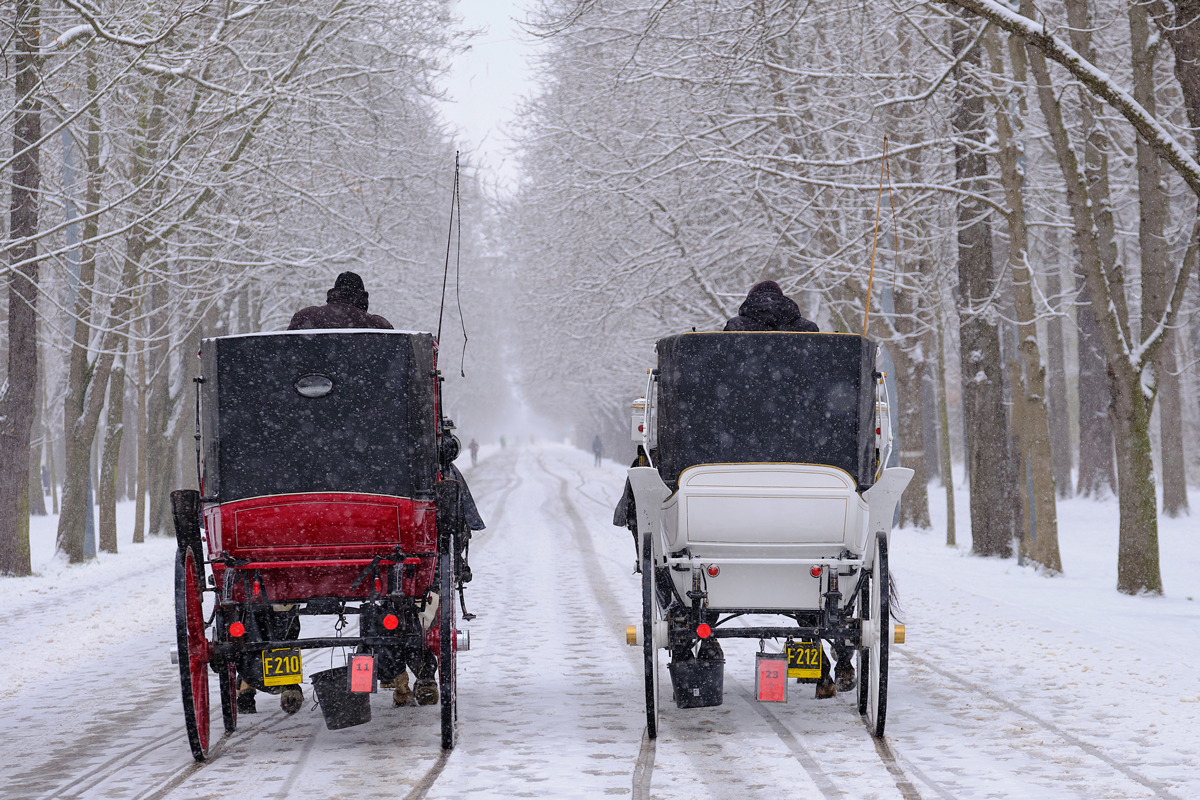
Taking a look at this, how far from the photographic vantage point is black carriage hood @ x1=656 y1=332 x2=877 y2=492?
6.83m

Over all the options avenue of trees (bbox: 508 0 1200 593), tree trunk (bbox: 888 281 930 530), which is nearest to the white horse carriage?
avenue of trees (bbox: 508 0 1200 593)

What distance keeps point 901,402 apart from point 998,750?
16.9 meters

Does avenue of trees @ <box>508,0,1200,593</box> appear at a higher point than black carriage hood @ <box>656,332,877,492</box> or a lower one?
higher

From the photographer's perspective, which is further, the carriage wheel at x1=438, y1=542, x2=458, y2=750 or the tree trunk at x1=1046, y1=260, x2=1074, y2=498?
the tree trunk at x1=1046, y1=260, x2=1074, y2=498

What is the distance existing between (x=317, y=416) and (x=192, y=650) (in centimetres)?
134

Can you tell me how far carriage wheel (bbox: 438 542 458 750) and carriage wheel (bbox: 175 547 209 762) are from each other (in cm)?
121

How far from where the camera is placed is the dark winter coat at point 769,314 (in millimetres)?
7445

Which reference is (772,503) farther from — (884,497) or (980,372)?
(980,372)

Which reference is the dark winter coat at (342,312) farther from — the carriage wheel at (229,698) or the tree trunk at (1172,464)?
the tree trunk at (1172,464)

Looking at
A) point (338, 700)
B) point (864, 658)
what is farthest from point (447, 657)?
point (864, 658)

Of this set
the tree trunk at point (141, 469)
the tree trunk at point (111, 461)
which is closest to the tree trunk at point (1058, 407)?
the tree trunk at point (141, 469)

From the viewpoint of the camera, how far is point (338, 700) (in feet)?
22.4

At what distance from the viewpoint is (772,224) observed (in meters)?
22.0

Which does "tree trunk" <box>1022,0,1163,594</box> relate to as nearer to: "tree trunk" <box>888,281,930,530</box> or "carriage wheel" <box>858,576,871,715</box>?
"carriage wheel" <box>858,576,871,715</box>
